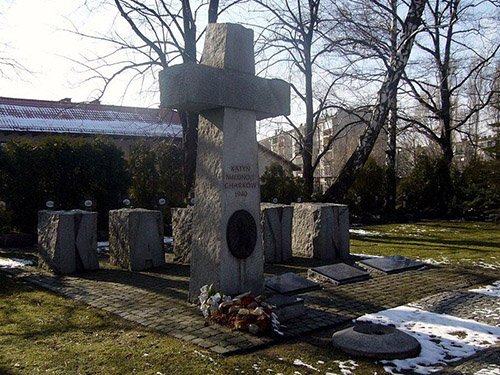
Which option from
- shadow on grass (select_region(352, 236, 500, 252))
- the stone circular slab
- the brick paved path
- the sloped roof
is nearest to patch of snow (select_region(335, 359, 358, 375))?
the stone circular slab

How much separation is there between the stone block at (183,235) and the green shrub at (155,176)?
4976mm

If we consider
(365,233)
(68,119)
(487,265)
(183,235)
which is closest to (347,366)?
(183,235)

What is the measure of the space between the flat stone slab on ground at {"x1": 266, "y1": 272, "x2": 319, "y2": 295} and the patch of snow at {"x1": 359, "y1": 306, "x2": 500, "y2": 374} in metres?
1.22

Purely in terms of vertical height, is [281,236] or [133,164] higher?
[133,164]

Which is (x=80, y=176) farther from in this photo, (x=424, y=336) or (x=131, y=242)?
(x=424, y=336)

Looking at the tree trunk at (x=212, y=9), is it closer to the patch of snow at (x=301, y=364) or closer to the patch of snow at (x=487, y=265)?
the patch of snow at (x=487, y=265)

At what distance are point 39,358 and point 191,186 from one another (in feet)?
36.6

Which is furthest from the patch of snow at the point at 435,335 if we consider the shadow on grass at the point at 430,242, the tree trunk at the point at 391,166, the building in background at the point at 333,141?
the tree trunk at the point at 391,166

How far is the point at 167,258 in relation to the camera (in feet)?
34.4

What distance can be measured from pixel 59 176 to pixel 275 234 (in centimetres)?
669

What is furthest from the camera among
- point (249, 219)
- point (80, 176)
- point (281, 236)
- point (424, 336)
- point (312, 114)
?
point (312, 114)

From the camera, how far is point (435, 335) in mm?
5109

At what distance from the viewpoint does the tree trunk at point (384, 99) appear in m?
14.6

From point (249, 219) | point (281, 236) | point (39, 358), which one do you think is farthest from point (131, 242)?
point (39, 358)
